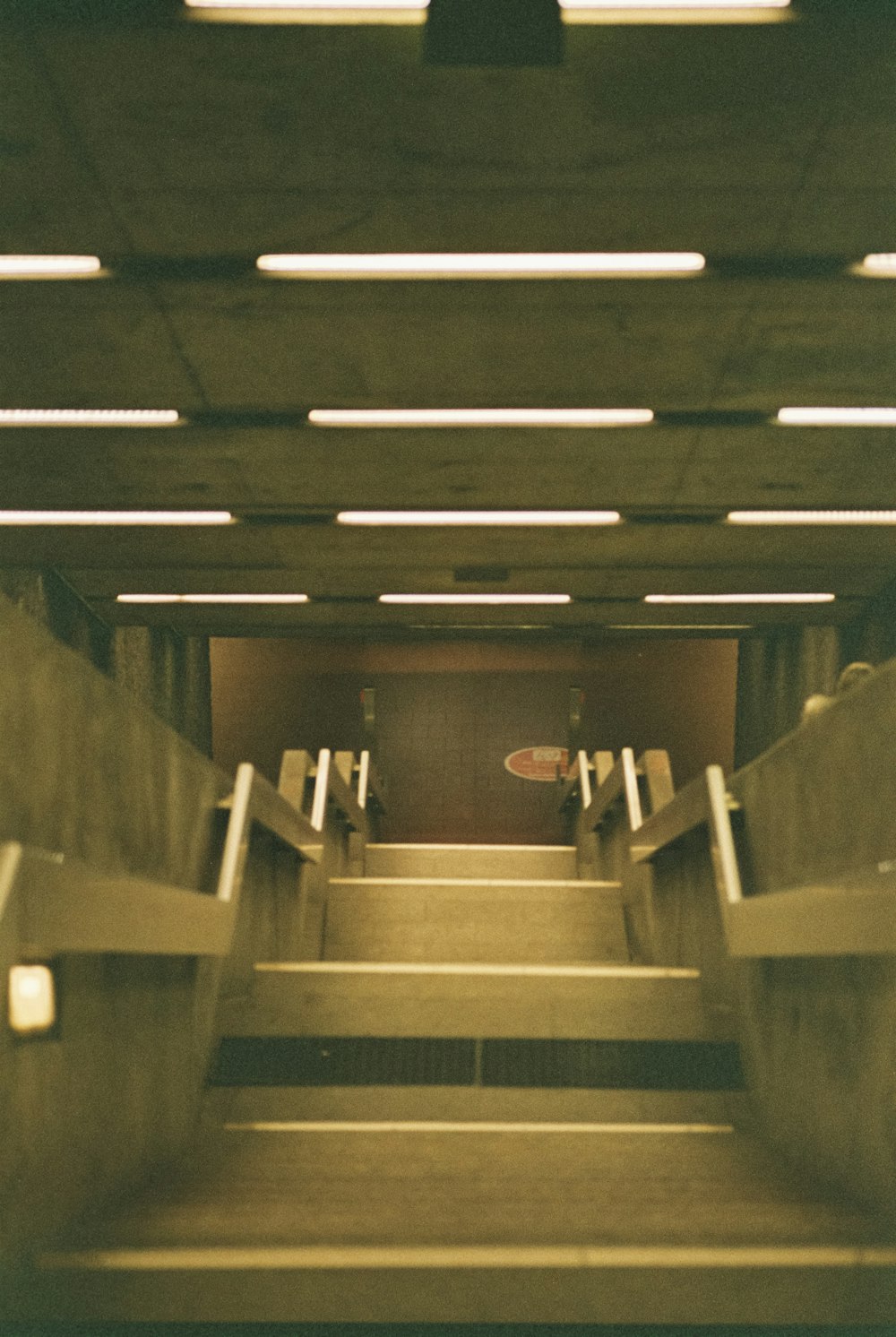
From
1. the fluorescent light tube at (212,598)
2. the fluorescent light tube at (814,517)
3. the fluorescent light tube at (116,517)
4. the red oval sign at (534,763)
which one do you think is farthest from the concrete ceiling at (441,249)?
the red oval sign at (534,763)

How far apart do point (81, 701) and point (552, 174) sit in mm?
2377

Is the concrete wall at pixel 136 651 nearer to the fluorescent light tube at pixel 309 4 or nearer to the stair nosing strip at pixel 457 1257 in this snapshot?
the fluorescent light tube at pixel 309 4

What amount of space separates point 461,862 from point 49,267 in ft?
15.5

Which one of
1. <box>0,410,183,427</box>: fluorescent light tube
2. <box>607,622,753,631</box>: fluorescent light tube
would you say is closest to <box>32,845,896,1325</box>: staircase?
<box>0,410,183,427</box>: fluorescent light tube

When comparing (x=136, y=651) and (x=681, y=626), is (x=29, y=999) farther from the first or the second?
(x=681, y=626)

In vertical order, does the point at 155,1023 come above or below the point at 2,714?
below

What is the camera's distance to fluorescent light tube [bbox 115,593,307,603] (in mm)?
9453

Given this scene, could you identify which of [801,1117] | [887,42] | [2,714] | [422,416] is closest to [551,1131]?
[801,1117]

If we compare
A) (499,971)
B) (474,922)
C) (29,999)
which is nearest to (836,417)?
(474,922)

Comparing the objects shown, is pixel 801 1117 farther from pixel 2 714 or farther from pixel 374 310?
pixel 374 310

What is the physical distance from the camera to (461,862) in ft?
25.3

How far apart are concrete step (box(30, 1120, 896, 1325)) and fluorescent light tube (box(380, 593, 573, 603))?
6.85 metres

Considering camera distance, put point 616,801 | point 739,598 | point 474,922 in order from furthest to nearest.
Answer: point 739,598 < point 616,801 < point 474,922

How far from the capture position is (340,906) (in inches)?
224
